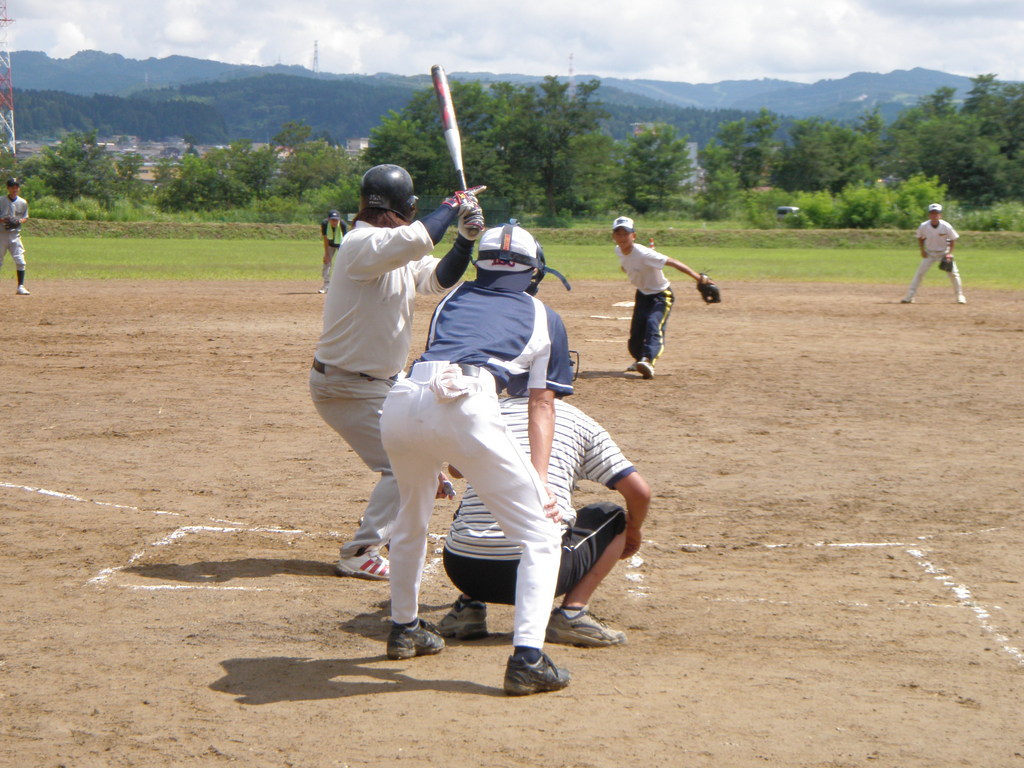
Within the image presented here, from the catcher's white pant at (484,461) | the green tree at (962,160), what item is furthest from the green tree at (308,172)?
the catcher's white pant at (484,461)

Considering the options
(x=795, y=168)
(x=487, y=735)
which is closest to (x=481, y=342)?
(x=487, y=735)

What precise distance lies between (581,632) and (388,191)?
2.41m

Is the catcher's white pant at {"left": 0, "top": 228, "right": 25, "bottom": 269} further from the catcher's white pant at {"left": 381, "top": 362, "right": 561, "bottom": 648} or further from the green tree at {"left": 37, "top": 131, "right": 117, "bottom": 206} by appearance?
the green tree at {"left": 37, "top": 131, "right": 117, "bottom": 206}

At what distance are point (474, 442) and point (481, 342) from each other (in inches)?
17.6

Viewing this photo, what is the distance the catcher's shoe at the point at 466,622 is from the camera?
5055mm

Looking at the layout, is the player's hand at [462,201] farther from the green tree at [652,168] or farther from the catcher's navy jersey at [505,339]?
the green tree at [652,168]

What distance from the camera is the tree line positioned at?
6719 centimetres

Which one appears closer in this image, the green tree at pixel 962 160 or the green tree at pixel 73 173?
the green tree at pixel 962 160

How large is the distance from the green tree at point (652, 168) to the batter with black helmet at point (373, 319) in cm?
8367

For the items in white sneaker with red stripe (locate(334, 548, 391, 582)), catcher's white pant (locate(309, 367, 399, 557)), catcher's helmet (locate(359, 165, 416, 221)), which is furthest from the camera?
white sneaker with red stripe (locate(334, 548, 391, 582))

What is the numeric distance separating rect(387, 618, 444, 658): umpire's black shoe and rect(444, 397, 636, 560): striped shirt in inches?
15.5

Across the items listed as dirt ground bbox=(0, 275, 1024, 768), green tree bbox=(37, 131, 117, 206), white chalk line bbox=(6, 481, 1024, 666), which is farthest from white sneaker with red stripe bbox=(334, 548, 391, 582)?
green tree bbox=(37, 131, 117, 206)

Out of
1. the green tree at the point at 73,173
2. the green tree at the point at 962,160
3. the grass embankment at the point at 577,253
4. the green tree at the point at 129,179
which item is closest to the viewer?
the grass embankment at the point at 577,253

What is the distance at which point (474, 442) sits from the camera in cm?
408
